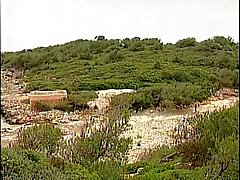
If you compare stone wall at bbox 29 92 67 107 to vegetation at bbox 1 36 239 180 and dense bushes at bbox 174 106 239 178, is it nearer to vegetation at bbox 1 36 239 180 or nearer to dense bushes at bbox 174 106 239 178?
vegetation at bbox 1 36 239 180

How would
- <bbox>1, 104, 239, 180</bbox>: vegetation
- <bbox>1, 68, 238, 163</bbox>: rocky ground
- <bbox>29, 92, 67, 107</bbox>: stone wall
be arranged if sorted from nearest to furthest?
<bbox>1, 104, 239, 180</bbox>: vegetation → <bbox>1, 68, 238, 163</bbox>: rocky ground → <bbox>29, 92, 67, 107</bbox>: stone wall

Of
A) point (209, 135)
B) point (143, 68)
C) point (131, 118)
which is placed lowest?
point (131, 118)

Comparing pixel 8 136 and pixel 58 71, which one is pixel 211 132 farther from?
pixel 58 71

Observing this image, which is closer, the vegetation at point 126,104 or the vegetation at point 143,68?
the vegetation at point 126,104

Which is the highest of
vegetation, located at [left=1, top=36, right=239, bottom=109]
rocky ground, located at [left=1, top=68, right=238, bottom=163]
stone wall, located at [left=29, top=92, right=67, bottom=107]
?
vegetation, located at [left=1, top=36, right=239, bottom=109]

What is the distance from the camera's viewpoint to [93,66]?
4303 cm

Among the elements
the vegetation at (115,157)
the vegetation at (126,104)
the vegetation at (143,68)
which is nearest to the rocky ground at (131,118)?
the vegetation at (126,104)

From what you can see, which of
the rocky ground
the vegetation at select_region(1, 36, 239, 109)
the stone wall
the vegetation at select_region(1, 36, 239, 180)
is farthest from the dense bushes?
the stone wall

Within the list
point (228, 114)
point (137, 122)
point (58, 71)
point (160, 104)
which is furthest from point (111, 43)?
point (228, 114)

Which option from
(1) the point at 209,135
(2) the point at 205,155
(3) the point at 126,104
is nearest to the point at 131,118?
(3) the point at 126,104

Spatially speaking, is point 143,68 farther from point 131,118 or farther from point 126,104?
point 126,104

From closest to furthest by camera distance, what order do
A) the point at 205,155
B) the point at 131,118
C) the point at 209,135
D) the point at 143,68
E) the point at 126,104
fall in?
the point at 205,155, the point at 209,135, the point at 126,104, the point at 131,118, the point at 143,68

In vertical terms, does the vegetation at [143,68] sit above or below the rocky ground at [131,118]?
above

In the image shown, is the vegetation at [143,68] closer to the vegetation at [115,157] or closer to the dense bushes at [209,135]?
the dense bushes at [209,135]
